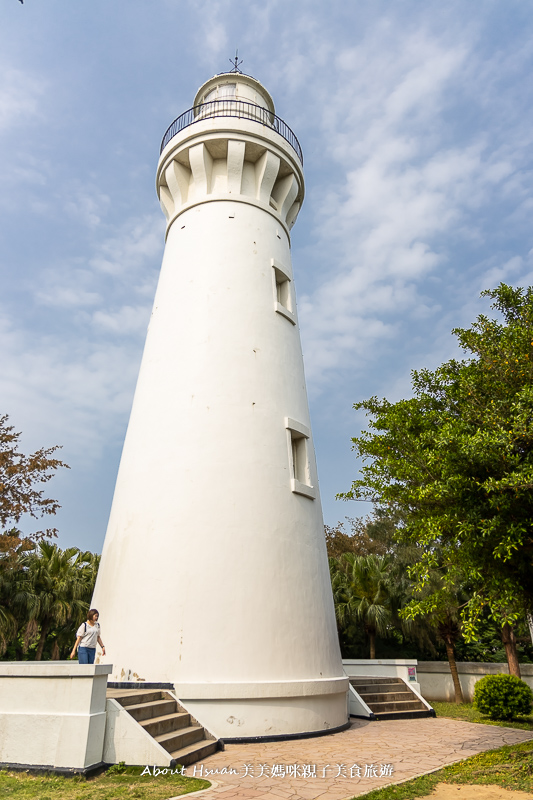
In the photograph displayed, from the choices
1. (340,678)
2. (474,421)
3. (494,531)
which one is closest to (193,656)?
(340,678)

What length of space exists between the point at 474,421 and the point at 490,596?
8.45 feet

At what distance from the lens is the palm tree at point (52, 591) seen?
2173 centimetres

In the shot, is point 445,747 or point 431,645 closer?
point 445,747

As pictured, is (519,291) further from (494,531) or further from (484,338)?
(494,531)

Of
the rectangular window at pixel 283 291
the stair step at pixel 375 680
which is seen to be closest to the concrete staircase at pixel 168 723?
the stair step at pixel 375 680

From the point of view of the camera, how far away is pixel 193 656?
9602 millimetres

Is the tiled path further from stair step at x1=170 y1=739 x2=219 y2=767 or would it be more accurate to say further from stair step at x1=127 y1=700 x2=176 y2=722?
stair step at x1=127 y1=700 x2=176 y2=722

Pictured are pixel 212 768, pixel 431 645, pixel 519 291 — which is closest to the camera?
pixel 212 768

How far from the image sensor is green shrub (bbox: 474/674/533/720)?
13.1m

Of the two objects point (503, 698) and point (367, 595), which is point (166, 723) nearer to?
point (503, 698)

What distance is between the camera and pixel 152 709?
27.5 feet

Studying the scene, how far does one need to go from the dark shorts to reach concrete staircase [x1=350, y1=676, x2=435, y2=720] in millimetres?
7434

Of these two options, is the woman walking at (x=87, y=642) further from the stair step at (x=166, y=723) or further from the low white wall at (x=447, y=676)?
the low white wall at (x=447, y=676)

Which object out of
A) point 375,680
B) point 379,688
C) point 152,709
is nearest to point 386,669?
point 375,680
